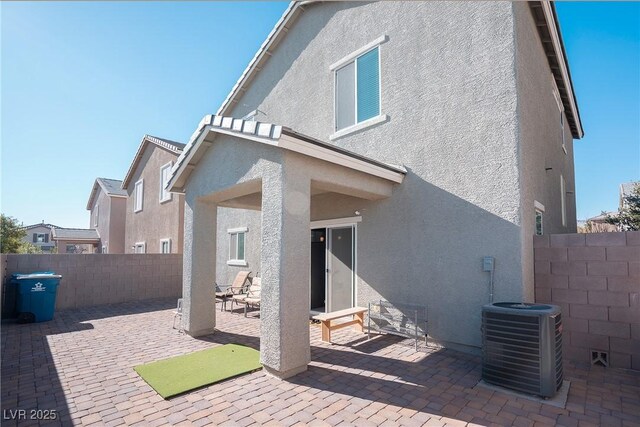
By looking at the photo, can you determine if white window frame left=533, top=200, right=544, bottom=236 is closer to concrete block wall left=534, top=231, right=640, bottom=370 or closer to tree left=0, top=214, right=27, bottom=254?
concrete block wall left=534, top=231, right=640, bottom=370

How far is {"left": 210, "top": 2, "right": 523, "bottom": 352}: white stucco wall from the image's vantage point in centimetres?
668

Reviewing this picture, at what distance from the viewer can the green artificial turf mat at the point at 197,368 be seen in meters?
5.30

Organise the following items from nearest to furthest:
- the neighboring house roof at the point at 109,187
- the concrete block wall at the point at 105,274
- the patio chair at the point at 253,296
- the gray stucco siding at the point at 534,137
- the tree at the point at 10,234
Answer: the gray stucco siding at the point at 534,137
the patio chair at the point at 253,296
the concrete block wall at the point at 105,274
the neighboring house roof at the point at 109,187
the tree at the point at 10,234

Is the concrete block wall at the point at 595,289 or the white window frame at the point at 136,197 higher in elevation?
the white window frame at the point at 136,197

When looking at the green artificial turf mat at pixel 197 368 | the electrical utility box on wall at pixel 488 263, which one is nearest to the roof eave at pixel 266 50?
the electrical utility box on wall at pixel 488 263

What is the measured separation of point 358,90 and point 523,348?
755 cm

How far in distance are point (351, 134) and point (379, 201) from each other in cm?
235

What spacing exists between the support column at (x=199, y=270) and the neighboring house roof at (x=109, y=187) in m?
23.8

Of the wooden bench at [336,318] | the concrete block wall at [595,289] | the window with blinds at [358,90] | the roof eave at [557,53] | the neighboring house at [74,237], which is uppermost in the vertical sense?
the roof eave at [557,53]

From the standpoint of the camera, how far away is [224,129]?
6.83 meters

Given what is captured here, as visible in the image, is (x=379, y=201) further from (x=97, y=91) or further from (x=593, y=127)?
(x=593, y=127)

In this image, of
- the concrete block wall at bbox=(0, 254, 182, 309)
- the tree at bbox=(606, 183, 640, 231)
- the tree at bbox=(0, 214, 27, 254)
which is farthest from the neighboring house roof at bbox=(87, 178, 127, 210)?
the tree at bbox=(606, 183, 640, 231)

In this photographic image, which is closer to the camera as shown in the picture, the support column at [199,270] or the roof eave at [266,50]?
the support column at [199,270]

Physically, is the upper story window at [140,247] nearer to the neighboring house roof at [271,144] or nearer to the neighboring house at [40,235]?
the neighboring house roof at [271,144]
